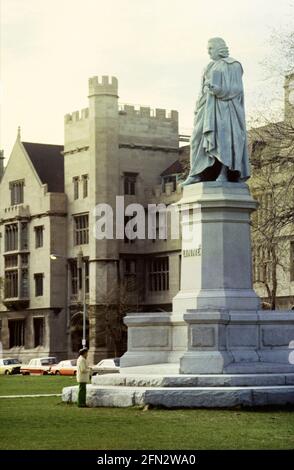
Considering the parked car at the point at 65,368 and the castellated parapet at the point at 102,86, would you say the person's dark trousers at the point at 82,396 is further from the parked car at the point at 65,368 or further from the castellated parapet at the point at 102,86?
the castellated parapet at the point at 102,86

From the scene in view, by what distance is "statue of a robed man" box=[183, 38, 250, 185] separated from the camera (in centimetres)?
3375

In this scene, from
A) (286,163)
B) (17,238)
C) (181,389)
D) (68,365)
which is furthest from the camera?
(17,238)

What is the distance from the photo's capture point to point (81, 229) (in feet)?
342

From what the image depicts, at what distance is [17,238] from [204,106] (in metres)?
76.8

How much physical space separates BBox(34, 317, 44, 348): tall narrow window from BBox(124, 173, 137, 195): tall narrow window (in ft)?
38.2

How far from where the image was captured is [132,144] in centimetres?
10356

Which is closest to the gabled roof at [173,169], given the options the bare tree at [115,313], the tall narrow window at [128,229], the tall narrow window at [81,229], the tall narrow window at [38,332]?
the tall narrow window at [128,229]

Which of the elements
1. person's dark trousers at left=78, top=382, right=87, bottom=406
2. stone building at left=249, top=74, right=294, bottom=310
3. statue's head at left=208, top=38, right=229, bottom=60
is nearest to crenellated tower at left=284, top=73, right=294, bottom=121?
stone building at left=249, top=74, right=294, bottom=310

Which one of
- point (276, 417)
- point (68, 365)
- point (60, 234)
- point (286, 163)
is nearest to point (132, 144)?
point (60, 234)

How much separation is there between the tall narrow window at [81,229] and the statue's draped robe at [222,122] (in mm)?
69028

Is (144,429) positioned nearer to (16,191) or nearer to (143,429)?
(143,429)

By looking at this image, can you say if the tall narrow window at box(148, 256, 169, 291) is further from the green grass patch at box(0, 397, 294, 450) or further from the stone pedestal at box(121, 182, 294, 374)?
the green grass patch at box(0, 397, 294, 450)

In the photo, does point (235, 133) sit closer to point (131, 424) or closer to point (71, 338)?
point (131, 424)

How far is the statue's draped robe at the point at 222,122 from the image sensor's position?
33750 mm
